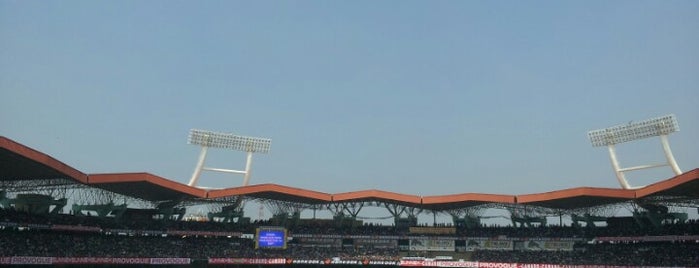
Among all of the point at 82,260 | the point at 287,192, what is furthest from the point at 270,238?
the point at 82,260

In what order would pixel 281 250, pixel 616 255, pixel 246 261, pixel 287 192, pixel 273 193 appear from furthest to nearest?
pixel 281 250 → pixel 246 261 → pixel 273 193 → pixel 287 192 → pixel 616 255

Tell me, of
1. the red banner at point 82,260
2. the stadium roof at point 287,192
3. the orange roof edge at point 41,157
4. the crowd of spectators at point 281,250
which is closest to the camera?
the orange roof edge at point 41,157

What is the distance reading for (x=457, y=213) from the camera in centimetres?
8094

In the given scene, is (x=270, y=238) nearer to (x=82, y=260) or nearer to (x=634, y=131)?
(x=82, y=260)

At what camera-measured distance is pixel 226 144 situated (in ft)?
274

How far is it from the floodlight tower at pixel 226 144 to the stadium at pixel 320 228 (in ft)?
1.45

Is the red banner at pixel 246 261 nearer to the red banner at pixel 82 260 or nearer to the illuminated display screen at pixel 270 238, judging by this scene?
the illuminated display screen at pixel 270 238

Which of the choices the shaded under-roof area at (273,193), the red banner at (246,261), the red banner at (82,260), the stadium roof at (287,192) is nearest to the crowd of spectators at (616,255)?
the stadium roof at (287,192)

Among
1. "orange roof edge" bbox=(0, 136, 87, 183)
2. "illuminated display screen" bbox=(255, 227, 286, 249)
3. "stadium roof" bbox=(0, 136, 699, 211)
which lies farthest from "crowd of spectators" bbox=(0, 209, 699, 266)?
"orange roof edge" bbox=(0, 136, 87, 183)

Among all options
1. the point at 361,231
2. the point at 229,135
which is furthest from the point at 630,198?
the point at 229,135

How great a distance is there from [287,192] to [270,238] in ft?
35.4

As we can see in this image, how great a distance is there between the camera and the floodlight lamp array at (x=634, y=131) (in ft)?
229

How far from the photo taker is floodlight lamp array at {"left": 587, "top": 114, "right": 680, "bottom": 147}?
229ft

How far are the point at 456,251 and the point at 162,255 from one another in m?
37.7
